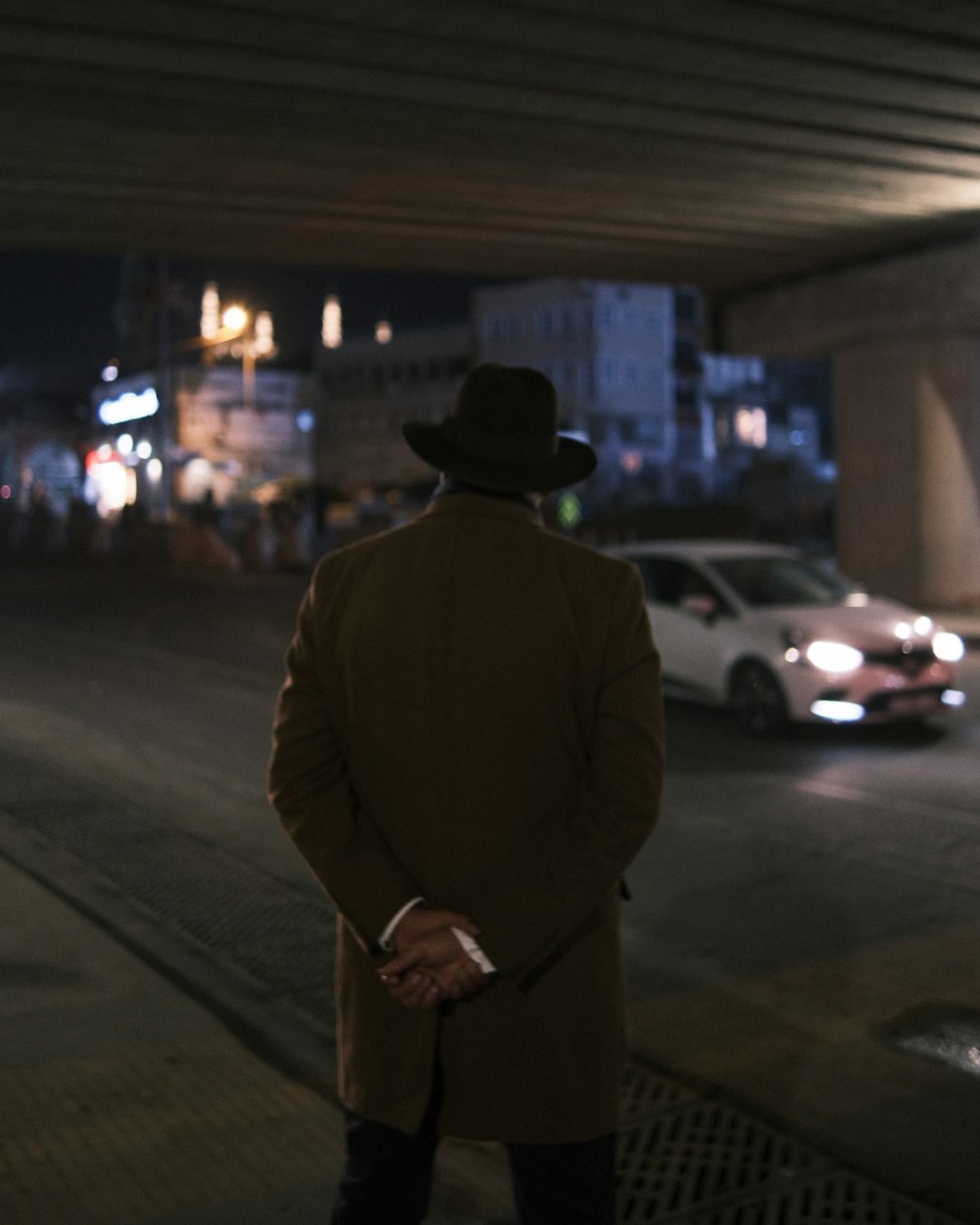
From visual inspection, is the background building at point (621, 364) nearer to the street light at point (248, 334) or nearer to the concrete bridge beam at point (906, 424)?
the street light at point (248, 334)

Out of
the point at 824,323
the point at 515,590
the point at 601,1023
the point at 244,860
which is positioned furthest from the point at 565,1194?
the point at 824,323

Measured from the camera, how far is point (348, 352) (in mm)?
100062

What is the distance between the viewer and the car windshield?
40.6 ft

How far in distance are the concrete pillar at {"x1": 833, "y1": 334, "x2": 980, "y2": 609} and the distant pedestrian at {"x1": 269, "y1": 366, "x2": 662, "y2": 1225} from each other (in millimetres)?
20275

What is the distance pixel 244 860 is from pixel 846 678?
5.30 m

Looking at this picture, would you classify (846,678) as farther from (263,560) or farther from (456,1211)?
(263,560)

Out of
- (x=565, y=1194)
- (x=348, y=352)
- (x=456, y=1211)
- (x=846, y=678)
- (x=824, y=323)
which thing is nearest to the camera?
(x=565, y=1194)

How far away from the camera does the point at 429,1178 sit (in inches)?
105

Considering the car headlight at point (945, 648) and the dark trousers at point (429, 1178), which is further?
the car headlight at point (945, 648)

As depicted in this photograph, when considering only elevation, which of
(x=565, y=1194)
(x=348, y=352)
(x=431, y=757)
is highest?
(x=348, y=352)

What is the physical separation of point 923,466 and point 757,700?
11.4 metres

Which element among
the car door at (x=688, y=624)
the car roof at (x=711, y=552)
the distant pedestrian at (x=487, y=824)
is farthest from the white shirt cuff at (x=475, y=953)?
the car roof at (x=711, y=552)

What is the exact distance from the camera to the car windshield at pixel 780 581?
12367 mm

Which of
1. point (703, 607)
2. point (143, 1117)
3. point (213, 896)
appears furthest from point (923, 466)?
point (143, 1117)
